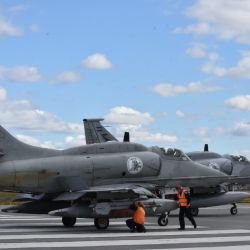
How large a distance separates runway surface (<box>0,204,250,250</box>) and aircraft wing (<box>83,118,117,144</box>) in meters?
16.0

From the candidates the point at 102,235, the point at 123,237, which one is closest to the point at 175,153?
the point at 102,235

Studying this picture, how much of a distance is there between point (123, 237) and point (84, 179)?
13.3ft

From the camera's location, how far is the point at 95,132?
38250 millimetres

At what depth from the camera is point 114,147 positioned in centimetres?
2175

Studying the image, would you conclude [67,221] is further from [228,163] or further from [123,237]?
[228,163]

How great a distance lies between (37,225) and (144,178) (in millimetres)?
4243

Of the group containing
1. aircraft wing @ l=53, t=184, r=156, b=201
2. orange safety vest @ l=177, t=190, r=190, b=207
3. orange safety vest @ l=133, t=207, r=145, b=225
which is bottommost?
orange safety vest @ l=133, t=207, r=145, b=225

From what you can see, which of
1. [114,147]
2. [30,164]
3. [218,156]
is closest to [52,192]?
[30,164]

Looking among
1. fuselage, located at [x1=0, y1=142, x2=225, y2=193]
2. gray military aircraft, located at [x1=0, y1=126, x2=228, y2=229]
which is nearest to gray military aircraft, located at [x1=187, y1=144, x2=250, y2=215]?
fuselage, located at [x1=0, y1=142, x2=225, y2=193]

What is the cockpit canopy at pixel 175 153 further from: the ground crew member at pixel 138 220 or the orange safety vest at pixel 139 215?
the orange safety vest at pixel 139 215

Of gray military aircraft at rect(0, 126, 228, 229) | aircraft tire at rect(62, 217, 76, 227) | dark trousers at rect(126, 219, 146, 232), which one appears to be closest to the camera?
dark trousers at rect(126, 219, 146, 232)

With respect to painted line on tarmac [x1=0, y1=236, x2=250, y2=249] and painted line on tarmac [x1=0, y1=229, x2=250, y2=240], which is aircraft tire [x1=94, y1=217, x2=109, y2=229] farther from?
painted line on tarmac [x1=0, y1=236, x2=250, y2=249]

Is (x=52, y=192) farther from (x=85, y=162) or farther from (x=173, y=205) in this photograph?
(x=173, y=205)

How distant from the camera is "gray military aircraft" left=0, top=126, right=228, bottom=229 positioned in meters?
19.6
